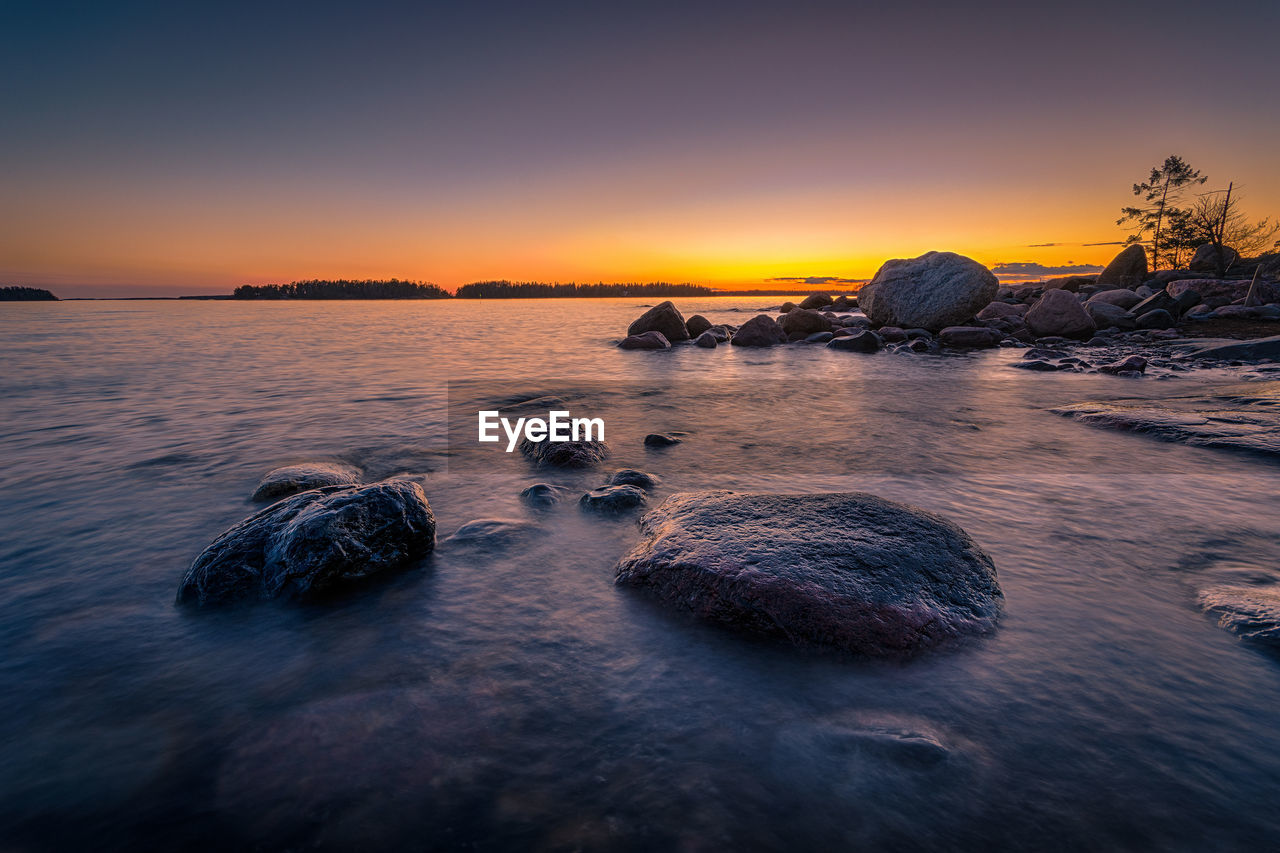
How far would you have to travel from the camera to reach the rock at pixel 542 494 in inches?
185

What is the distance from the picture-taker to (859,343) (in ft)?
55.7

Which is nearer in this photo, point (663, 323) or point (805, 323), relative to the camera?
point (663, 323)

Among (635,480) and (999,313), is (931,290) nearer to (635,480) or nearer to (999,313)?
(999,313)

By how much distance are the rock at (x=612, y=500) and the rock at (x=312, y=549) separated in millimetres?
1333

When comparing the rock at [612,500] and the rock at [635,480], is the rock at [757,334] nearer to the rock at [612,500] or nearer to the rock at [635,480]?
the rock at [635,480]

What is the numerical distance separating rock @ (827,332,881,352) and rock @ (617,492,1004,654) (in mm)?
14448

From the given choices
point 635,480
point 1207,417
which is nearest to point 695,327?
point 1207,417

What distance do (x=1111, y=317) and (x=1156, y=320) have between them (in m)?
1.12

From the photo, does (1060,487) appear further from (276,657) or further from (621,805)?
(276,657)

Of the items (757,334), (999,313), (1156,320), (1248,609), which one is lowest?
→ (1248,609)

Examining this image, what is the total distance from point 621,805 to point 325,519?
2.57 m

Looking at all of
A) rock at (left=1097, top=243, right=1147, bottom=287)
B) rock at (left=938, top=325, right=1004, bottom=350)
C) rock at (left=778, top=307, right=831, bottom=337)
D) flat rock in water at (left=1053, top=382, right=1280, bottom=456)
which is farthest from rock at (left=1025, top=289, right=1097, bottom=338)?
rock at (left=1097, top=243, right=1147, bottom=287)

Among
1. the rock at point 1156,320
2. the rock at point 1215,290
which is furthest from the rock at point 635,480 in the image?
the rock at point 1215,290

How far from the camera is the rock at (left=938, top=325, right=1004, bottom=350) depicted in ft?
54.4
